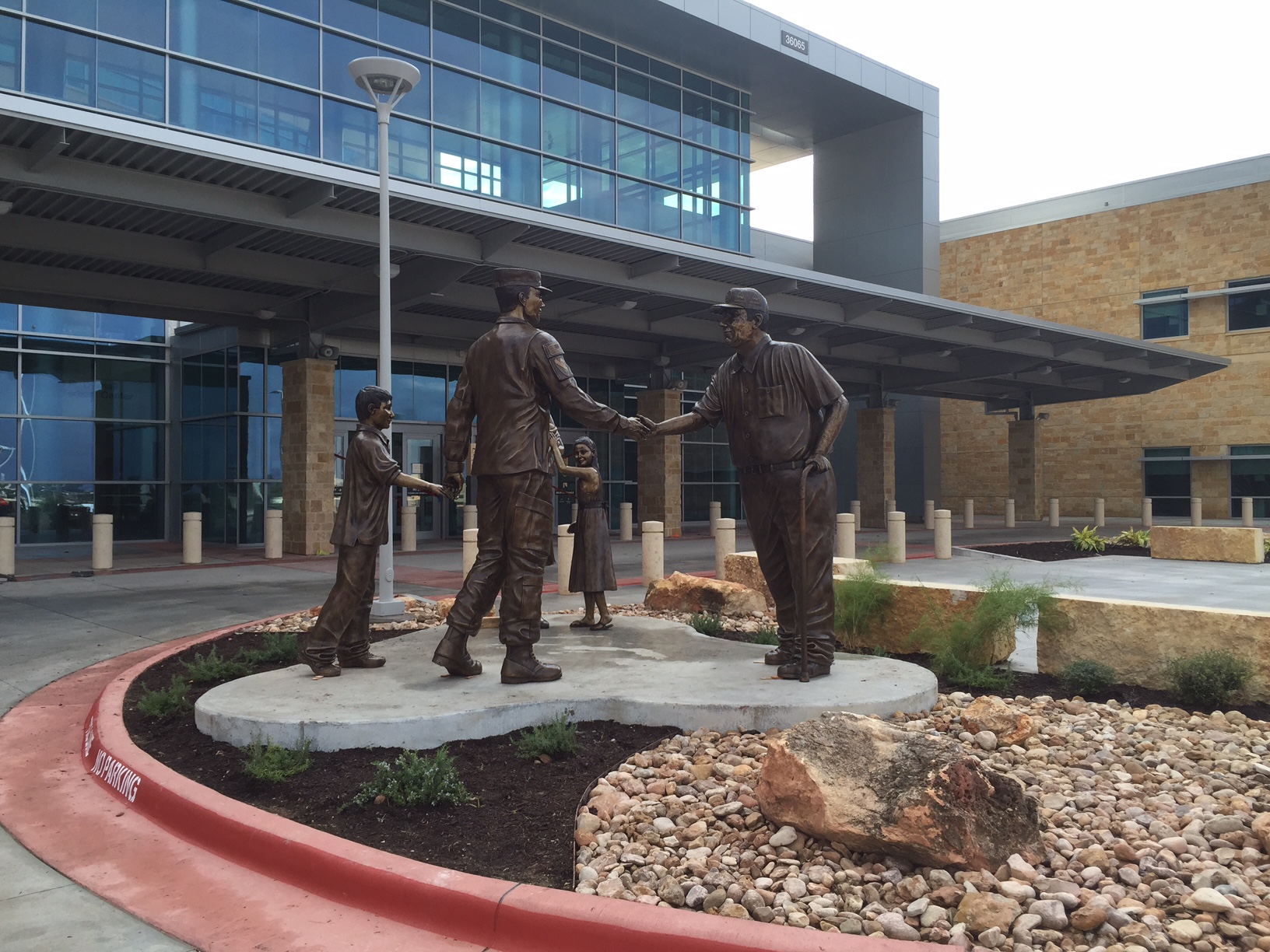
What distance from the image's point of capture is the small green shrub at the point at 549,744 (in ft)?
15.3

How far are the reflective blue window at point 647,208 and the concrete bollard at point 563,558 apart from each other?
37.9 ft

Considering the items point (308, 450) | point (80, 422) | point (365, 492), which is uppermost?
point (80, 422)

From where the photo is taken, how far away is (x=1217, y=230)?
3531 cm

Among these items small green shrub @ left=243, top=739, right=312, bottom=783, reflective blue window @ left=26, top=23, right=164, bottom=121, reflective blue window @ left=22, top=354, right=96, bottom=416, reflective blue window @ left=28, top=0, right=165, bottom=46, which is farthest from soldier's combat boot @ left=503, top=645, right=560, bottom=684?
reflective blue window @ left=22, top=354, right=96, bottom=416

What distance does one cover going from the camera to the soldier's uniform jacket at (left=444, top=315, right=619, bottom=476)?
5703 mm

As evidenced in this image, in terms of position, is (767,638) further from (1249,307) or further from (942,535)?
(1249,307)

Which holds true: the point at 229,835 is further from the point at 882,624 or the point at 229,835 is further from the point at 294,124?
the point at 294,124

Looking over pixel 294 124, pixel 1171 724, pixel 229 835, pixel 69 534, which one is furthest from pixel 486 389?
pixel 69 534

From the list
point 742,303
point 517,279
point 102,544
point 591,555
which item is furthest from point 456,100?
point 742,303

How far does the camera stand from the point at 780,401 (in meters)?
5.99

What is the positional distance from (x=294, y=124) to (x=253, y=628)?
12137mm

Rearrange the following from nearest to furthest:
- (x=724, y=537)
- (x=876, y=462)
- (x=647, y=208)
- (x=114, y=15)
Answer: (x=724, y=537) < (x=114, y=15) < (x=647, y=208) < (x=876, y=462)

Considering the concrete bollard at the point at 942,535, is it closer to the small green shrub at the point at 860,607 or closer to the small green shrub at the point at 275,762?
the small green shrub at the point at 860,607

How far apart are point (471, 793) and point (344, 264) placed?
14315 mm
